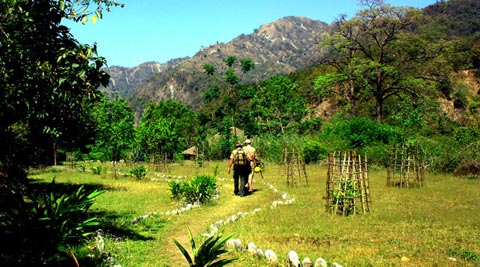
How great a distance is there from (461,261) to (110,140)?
2330 cm

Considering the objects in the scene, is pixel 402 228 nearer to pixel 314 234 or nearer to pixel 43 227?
pixel 314 234

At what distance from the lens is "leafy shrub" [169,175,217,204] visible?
16.2 m

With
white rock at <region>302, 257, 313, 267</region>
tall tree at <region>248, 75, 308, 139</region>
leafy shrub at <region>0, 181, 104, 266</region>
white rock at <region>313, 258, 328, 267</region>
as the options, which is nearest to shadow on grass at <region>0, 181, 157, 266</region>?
leafy shrub at <region>0, 181, 104, 266</region>

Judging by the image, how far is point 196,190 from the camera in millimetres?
16156

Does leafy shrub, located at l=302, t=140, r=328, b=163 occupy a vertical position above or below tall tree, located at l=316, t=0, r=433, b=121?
below

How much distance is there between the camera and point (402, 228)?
38.2 ft

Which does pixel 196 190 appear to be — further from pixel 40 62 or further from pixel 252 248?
pixel 40 62

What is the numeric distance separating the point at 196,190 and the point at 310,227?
5.68 meters

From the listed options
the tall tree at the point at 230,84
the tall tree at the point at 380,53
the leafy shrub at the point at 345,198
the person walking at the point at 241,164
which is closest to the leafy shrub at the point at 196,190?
A: the person walking at the point at 241,164

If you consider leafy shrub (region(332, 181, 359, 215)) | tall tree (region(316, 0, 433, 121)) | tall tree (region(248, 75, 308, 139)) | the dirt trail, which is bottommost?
the dirt trail

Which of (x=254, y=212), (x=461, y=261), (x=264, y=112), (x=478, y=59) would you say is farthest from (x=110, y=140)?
(x=478, y=59)

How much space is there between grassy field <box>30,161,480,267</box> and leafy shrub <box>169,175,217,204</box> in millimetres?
538

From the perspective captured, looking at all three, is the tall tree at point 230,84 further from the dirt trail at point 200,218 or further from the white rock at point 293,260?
the white rock at point 293,260

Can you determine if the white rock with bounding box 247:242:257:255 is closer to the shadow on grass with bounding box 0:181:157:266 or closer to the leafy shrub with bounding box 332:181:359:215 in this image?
the shadow on grass with bounding box 0:181:157:266
